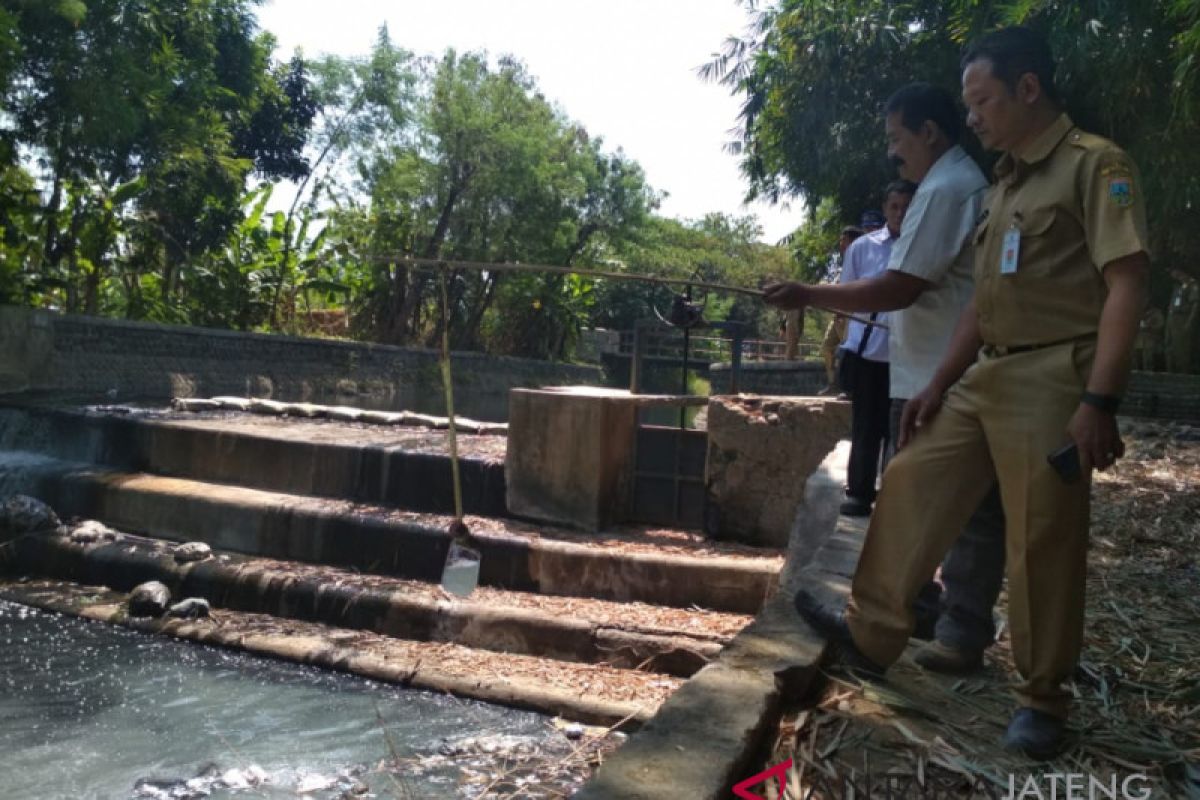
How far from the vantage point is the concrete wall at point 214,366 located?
1220cm

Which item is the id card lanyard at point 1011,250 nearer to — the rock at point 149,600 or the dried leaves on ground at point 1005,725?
the dried leaves on ground at point 1005,725

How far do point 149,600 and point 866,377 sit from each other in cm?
498

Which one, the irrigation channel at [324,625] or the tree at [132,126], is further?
the tree at [132,126]

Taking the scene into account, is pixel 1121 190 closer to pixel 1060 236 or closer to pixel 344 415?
pixel 1060 236

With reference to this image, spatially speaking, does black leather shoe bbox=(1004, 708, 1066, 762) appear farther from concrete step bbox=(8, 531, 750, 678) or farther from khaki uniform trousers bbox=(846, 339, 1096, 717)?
concrete step bbox=(8, 531, 750, 678)

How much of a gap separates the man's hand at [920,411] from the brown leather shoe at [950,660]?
22.3 inches

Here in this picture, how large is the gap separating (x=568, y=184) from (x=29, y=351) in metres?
13.1

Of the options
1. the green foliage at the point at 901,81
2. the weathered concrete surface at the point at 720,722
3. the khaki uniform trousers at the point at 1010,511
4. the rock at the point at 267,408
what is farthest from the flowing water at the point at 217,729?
the green foliage at the point at 901,81

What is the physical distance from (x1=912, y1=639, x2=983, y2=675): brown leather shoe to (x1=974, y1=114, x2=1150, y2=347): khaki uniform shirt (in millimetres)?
847

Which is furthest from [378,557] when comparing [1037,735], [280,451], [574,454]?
[1037,735]

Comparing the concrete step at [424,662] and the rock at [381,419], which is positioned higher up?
the rock at [381,419]

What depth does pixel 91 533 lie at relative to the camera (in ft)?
25.4

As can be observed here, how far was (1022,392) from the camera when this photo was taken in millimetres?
2066

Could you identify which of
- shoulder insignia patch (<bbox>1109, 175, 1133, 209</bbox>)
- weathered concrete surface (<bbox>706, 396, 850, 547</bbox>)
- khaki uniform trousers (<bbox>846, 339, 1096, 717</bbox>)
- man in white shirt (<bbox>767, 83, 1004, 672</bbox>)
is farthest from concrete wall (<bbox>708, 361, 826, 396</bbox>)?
shoulder insignia patch (<bbox>1109, 175, 1133, 209</bbox>)
